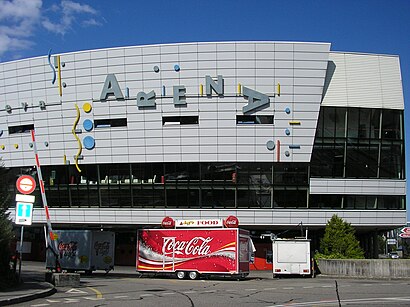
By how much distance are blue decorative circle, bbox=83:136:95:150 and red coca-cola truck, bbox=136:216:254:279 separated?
1884 centimetres

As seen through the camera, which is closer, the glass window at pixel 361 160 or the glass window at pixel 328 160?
the glass window at pixel 328 160

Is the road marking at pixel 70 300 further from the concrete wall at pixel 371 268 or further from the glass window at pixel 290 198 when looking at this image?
the glass window at pixel 290 198

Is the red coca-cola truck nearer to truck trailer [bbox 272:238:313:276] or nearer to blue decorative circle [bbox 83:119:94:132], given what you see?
truck trailer [bbox 272:238:313:276]

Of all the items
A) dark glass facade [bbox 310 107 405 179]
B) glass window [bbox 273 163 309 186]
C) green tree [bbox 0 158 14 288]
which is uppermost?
dark glass facade [bbox 310 107 405 179]

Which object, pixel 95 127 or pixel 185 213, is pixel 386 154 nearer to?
pixel 185 213

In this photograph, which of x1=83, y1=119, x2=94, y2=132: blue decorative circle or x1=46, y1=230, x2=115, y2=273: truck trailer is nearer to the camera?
x1=46, y1=230, x2=115, y2=273: truck trailer

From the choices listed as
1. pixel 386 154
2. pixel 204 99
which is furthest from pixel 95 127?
pixel 386 154

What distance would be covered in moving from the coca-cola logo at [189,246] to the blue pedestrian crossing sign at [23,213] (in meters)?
14.2

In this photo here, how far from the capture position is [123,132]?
5094cm

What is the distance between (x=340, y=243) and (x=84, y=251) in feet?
66.1

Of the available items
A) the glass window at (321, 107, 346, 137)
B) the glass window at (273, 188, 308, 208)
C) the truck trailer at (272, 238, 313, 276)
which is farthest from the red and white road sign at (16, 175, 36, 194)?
the glass window at (321, 107, 346, 137)

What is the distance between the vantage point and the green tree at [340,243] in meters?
43.3

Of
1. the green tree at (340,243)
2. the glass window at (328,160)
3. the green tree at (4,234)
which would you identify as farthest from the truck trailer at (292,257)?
the green tree at (4,234)

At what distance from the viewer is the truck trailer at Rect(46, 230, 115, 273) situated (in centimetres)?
3731
